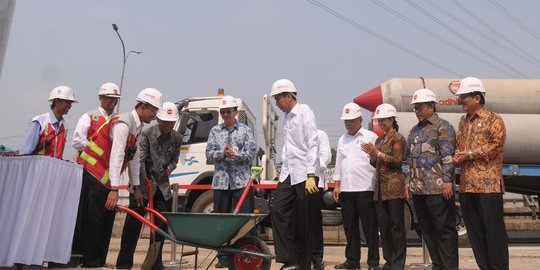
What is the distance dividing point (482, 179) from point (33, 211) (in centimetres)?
357

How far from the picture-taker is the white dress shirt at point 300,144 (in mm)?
5402

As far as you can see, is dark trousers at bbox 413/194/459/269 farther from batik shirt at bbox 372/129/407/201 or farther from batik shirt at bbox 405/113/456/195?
batik shirt at bbox 372/129/407/201

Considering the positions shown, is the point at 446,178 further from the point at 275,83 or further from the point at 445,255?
the point at 275,83

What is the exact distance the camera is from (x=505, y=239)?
15.0ft

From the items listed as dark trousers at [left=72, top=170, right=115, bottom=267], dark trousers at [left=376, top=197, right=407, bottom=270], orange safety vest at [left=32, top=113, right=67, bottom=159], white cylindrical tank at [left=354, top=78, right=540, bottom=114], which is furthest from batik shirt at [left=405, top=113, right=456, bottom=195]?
white cylindrical tank at [left=354, top=78, right=540, bottom=114]

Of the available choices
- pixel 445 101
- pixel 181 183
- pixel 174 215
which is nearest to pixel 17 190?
pixel 174 215

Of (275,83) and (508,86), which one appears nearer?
(275,83)

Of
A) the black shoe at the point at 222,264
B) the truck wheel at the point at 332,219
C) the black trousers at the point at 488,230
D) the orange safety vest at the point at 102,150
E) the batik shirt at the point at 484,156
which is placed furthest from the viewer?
the truck wheel at the point at 332,219

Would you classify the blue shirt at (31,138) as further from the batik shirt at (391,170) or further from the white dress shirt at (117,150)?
the batik shirt at (391,170)

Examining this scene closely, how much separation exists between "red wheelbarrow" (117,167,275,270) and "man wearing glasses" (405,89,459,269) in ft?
5.42

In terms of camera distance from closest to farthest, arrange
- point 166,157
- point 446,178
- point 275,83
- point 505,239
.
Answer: point 505,239 → point 446,178 → point 275,83 → point 166,157

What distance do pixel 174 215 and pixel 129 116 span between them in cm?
120

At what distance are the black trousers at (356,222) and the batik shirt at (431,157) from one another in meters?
0.79

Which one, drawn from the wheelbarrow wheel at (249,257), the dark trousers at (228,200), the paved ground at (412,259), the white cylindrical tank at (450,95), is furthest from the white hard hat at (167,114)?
the white cylindrical tank at (450,95)
